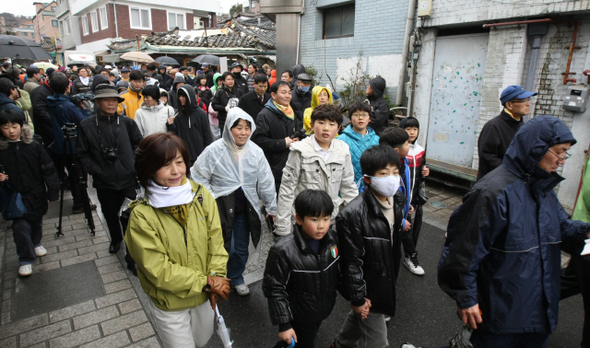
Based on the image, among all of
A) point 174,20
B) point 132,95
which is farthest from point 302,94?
point 174,20

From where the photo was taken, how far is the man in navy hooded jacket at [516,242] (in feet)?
6.54

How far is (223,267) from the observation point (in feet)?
7.94

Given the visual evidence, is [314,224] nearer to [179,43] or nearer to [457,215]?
[457,215]

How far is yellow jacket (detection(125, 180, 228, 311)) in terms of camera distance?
2096mm

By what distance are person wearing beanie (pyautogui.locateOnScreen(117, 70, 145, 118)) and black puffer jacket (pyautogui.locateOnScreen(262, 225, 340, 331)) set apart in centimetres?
490

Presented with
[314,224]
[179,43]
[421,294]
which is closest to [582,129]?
[421,294]

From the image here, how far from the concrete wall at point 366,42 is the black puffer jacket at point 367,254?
6.65 m

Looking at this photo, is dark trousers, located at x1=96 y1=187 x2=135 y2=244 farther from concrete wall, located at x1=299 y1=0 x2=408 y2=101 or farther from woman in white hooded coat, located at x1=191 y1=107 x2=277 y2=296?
concrete wall, located at x1=299 y1=0 x2=408 y2=101

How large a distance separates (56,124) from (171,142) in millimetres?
4387

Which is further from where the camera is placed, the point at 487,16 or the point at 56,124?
the point at 487,16

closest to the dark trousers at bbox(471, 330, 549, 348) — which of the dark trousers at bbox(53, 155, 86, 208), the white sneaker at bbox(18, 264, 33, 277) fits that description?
the white sneaker at bbox(18, 264, 33, 277)

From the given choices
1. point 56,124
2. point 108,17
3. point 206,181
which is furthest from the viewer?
point 108,17

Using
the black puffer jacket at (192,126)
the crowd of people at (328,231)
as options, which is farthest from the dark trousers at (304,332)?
the black puffer jacket at (192,126)

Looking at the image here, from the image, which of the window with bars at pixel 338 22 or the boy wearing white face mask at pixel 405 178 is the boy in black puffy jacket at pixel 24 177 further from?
the window with bars at pixel 338 22
